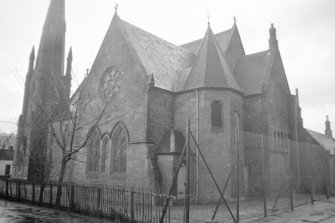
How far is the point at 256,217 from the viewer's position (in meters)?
14.5

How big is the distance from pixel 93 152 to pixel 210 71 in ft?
36.6

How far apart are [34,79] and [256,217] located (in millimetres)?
40687

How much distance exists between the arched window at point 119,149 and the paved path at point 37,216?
7242mm

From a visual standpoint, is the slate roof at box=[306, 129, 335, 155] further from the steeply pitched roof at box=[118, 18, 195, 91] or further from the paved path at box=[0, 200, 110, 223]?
the paved path at box=[0, 200, 110, 223]

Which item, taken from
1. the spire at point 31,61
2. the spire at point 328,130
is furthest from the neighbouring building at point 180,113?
the spire at point 328,130

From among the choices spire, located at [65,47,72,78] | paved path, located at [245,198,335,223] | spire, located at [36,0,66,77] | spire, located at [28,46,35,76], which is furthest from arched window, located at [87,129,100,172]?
spire, located at [28,46,35,76]

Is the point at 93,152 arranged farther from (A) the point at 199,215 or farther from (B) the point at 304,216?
(B) the point at 304,216

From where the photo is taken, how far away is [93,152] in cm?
2505

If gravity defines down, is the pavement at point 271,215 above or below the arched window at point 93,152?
below

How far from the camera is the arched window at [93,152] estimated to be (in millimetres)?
24578

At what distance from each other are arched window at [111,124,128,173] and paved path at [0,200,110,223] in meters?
7.24

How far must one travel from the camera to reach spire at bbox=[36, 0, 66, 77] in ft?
147

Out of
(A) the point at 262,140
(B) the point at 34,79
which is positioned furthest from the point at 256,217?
(B) the point at 34,79

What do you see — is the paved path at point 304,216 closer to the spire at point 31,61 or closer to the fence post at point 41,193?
the fence post at point 41,193
